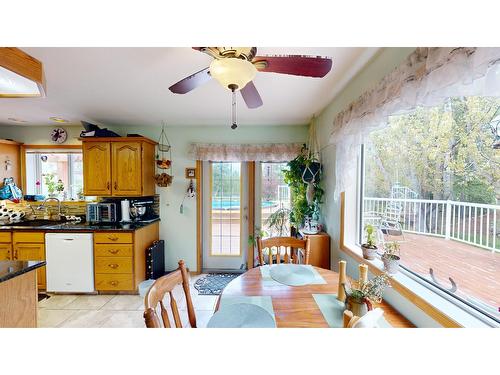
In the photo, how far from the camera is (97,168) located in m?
2.82

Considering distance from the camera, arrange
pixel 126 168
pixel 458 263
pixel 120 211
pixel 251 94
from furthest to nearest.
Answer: pixel 120 211 < pixel 126 168 < pixel 251 94 < pixel 458 263

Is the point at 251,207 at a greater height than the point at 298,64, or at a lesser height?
lesser

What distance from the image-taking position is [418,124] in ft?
4.43

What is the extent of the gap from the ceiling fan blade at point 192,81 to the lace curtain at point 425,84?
3.54ft

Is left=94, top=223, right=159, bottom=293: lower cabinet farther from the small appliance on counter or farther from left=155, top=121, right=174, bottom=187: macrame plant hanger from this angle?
left=155, top=121, right=174, bottom=187: macrame plant hanger

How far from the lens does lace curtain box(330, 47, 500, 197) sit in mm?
688

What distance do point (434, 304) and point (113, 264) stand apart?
3010 millimetres

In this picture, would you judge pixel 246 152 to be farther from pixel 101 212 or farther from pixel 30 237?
pixel 30 237

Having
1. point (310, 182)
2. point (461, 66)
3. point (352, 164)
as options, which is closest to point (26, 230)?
point (310, 182)

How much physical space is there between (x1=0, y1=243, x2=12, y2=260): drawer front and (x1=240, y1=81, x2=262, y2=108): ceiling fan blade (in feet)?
11.0

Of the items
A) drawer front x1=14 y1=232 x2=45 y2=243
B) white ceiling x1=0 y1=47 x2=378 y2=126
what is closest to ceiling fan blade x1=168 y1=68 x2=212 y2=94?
white ceiling x1=0 y1=47 x2=378 y2=126

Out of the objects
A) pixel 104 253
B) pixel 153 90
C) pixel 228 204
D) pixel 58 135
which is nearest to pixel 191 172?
pixel 228 204
